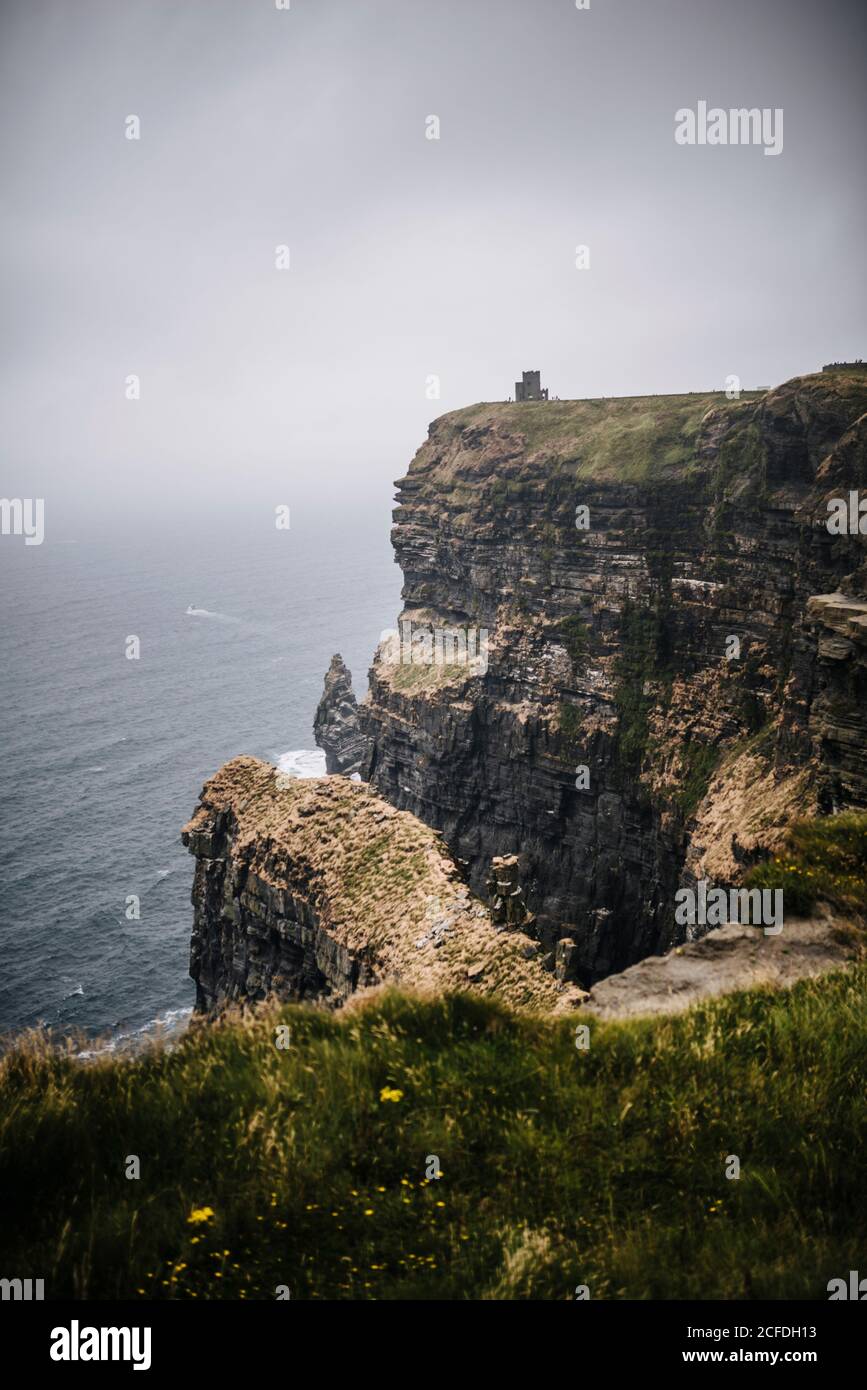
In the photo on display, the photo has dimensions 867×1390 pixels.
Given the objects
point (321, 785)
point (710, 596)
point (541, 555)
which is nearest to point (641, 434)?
point (541, 555)

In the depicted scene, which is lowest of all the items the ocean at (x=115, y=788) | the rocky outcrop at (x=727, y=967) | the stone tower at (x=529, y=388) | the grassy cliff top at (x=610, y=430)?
the ocean at (x=115, y=788)

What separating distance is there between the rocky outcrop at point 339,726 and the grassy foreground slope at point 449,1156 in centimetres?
10882

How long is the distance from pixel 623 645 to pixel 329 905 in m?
52.6

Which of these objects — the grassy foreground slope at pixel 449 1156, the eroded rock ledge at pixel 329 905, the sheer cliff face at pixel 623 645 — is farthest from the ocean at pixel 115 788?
A: the sheer cliff face at pixel 623 645

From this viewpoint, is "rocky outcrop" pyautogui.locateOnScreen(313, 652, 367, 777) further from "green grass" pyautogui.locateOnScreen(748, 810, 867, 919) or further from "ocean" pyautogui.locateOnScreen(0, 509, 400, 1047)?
"green grass" pyautogui.locateOnScreen(748, 810, 867, 919)

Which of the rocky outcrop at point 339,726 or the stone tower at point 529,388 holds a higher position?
the stone tower at point 529,388

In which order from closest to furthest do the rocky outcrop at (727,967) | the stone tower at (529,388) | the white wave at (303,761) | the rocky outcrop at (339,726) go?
the rocky outcrop at (727,967) < the stone tower at (529,388) < the white wave at (303,761) < the rocky outcrop at (339,726)

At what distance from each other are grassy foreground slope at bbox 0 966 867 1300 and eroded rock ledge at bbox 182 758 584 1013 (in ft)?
19.7

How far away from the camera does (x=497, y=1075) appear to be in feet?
34.2

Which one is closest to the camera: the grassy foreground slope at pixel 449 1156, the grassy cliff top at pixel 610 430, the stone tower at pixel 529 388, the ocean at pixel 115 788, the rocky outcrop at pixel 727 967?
the grassy foreground slope at pixel 449 1156

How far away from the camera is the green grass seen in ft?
52.6

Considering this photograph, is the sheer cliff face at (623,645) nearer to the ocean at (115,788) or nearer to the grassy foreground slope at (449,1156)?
the ocean at (115,788)

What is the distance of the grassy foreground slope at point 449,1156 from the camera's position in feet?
25.3
